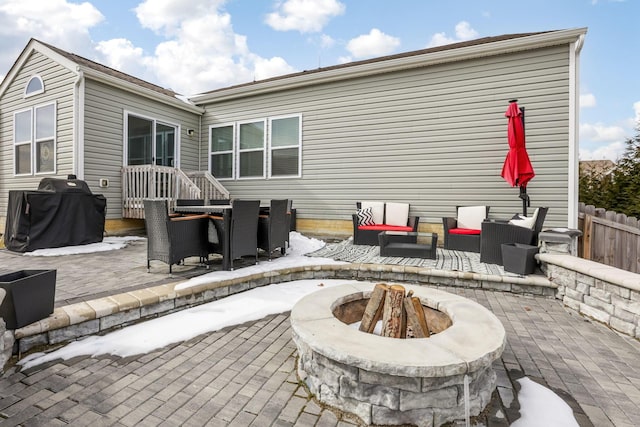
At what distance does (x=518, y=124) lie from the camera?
448 cm

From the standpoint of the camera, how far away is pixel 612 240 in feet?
14.2

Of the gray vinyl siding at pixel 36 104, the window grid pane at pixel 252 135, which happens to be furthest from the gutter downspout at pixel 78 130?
the window grid pane at pixel 252 135

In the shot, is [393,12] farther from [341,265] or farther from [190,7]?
[341,265]

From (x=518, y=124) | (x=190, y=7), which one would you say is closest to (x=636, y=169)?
(x=518, y=124)

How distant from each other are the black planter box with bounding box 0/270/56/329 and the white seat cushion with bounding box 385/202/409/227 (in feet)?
16.7

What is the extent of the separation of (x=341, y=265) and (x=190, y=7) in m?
→ 8.15

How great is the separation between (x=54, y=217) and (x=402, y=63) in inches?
273

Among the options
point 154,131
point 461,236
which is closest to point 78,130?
point 154,131

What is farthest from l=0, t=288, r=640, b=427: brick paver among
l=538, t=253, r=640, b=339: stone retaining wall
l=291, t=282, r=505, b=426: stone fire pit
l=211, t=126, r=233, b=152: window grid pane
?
l=211, t=126, r=233, b=152: window grid pane

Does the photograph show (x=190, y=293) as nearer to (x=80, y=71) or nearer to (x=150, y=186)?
(x=150, y=186)

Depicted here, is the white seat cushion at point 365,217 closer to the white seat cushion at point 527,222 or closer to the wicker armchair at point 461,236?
the wicker armchair at point 461,236

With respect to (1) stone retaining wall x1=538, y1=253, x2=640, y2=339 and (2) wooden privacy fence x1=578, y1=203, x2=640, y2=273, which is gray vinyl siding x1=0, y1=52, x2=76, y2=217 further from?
(2) wooden privacy fence x1=578, y1=203, x2=640, y2=273

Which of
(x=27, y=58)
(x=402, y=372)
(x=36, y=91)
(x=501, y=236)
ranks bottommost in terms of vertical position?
(x=402, y=372)

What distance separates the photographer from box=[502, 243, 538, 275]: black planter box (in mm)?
3611
